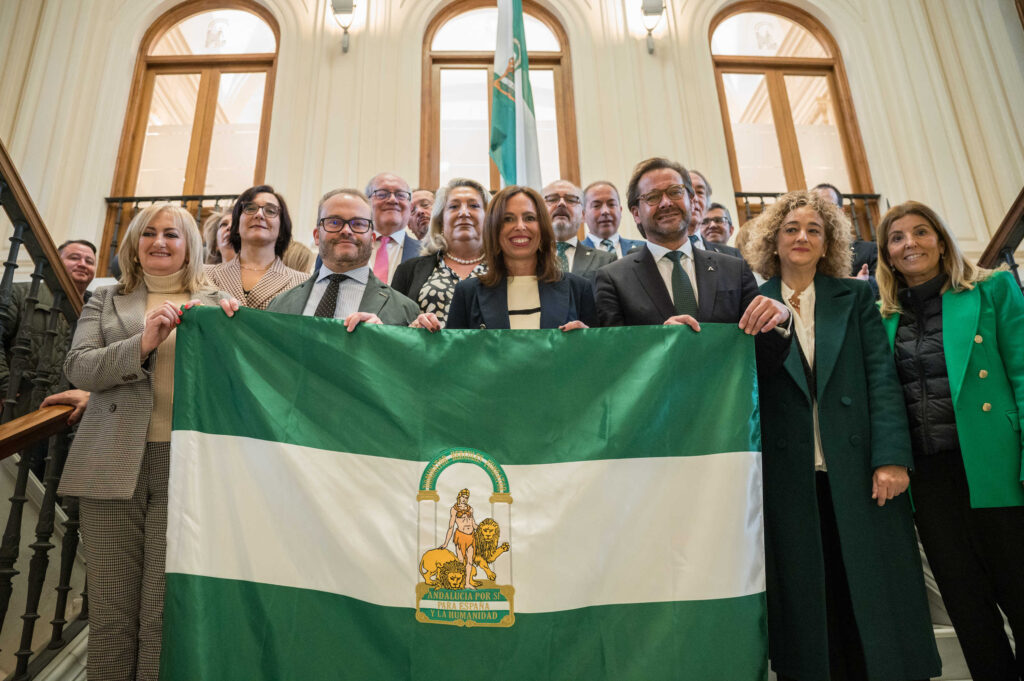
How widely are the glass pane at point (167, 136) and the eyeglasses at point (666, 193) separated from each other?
5451 millimetres

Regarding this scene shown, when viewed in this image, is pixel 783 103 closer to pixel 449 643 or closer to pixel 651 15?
pixel 651 15

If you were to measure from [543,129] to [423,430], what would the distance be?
5264mm

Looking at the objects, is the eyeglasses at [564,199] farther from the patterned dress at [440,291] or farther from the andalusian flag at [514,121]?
the patterned dress at [440,291]

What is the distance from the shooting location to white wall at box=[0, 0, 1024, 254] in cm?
622

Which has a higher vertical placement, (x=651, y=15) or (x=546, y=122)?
(x=651, y=15)

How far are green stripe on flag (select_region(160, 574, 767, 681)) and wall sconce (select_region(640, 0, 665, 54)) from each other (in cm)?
609

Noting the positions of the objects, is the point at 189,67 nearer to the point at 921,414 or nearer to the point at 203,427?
the point at 203,427

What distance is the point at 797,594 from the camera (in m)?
1.92

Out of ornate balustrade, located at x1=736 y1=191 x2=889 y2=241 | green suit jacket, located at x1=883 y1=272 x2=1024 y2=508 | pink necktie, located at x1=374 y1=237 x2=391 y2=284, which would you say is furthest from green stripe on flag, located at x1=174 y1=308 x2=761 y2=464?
ornate balustrade, located at x1=736 y1=191 x2=889 y2=241

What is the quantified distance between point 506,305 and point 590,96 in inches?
191

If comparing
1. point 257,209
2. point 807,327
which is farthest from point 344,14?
point 807,327

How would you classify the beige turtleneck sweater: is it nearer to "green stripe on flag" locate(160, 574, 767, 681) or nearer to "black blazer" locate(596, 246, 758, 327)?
"green stripe on flag" locate(160, 574, 767, 681)

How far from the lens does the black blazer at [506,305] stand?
224 centimetres

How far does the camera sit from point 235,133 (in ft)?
22.0
